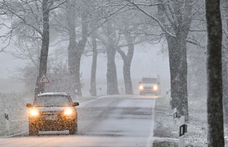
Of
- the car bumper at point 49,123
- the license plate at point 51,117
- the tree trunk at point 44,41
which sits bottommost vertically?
the car bumper at point 49,123

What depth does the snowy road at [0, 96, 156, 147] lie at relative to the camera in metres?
12.9

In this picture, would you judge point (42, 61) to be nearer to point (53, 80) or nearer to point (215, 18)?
point (53, 80)

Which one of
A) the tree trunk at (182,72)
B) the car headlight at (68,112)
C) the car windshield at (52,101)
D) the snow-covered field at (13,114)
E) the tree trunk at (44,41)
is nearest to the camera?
the car headlight at (68,112)

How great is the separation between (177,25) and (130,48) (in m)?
30.8

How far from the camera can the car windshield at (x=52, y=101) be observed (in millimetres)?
15695

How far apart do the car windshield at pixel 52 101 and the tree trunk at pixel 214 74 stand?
7.01 m

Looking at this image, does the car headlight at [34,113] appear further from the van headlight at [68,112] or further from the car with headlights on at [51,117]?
the van headlight at [68,112]

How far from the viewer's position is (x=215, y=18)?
1000 cm

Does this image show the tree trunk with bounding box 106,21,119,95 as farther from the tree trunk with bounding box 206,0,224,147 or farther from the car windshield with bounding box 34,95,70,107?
the tree trunk with bounding box 206,0,224,147

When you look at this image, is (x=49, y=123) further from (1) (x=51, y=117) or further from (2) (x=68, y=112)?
(2) (x=68, y=112)

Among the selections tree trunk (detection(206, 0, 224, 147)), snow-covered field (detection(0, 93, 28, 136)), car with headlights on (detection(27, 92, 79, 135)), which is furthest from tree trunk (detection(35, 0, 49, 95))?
tree trunk (detection(206, 0, 224, 147))

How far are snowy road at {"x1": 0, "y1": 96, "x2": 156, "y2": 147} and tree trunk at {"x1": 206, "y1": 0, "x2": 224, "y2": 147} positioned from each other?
2984 mm

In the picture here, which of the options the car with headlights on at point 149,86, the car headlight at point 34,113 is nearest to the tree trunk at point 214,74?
the car headlight at point 34,113

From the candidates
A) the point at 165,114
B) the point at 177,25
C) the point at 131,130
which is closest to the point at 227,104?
the point at 165,114
